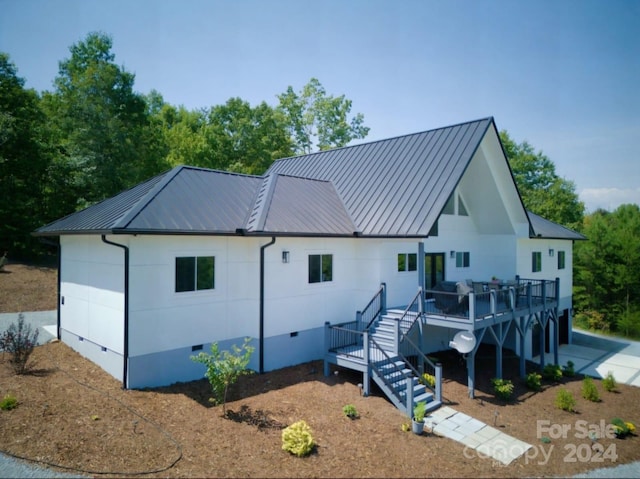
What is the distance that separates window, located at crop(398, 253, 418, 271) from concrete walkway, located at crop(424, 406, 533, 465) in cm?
526

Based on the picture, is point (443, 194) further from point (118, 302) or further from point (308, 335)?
point (118, 302)

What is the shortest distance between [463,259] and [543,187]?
3581cm

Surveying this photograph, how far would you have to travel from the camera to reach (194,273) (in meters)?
10.6

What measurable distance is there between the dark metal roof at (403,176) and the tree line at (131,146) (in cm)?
1748

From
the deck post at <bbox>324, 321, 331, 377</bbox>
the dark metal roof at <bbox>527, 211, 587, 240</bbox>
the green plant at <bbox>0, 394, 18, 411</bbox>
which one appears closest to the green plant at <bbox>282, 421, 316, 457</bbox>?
the deck post at <bbox>324, 321, 331, 377</bbox>

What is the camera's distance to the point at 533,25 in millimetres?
15734

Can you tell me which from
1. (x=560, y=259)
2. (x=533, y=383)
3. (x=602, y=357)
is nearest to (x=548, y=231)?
(x=560, y=259)

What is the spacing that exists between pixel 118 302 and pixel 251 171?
25.4 metres

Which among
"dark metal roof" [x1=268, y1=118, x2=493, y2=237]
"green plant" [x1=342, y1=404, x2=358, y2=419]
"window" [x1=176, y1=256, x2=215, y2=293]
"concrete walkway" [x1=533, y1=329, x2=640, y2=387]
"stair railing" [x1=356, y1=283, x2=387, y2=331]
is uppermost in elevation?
"dark metal roof" [x1=268, y1=118, x2=493, y2=237]

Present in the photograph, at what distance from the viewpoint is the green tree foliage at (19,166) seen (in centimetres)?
2545

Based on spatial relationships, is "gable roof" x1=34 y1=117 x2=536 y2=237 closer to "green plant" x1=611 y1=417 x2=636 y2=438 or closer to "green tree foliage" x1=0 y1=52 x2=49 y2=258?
"green plant" x1=611 y1=417 x2=636 y2=438

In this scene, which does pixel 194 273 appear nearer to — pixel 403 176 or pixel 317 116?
pixel 403 176

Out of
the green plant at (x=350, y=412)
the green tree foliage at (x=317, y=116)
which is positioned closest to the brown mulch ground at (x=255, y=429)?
the green plant at (x=350, y=412)

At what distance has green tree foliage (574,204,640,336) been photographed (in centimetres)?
3023
